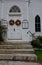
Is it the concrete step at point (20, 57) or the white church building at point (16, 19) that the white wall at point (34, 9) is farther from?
the concrete step at point (20, 57)

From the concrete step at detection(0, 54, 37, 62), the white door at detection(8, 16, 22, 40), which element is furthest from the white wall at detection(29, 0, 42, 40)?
the concrete step at detection(0, 54, 37, 62)

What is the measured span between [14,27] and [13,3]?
199 centimetres

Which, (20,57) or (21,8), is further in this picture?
(21,8)

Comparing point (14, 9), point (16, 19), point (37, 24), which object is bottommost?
point (37, 24)

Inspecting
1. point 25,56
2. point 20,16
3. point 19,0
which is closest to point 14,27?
point 20,16

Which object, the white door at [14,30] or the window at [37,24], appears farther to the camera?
the window at [37,24]

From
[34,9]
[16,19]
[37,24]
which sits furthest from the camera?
[37,24]

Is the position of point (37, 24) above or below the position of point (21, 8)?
below

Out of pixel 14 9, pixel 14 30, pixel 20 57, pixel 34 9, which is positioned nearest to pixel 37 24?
pixel 34 9

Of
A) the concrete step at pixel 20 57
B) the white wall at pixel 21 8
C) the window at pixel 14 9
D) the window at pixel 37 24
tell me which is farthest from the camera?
the window at pixel 37 24

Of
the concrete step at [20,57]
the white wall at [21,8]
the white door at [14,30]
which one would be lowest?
the concrete step at [20,57]

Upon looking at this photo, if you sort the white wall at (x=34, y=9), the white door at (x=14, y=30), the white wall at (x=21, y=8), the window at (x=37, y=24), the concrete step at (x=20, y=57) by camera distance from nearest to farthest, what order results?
1. the concrete step at (x=20, y=57)
2. the white wall at (x=21, y=8)
3. the white door at (x=14, y=30)
4. the white wall at (x=34, y=9)
5. the window at (x=37, y=24)

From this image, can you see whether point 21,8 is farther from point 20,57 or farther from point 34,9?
point 20,57

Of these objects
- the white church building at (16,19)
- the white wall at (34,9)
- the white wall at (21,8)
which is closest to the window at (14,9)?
the white church building at (16,19)
